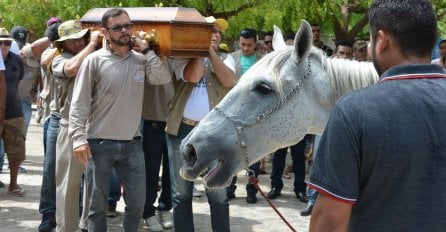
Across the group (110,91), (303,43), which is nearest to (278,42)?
(303,43)

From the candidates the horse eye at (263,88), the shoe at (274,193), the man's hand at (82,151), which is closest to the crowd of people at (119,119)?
the man's hand at (82,151)

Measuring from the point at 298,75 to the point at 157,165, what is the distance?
3746 millimetres

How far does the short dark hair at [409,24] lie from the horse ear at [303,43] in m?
0.88

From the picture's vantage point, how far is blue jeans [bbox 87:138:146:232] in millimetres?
5102

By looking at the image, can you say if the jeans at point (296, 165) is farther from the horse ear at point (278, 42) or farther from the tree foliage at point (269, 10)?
the horse ear at point (278, 42)

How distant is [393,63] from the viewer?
2.02 m

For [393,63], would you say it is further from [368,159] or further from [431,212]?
[431,212]

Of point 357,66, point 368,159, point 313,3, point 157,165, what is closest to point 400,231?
point 368,159

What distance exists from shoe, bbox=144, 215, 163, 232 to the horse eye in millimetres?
3859

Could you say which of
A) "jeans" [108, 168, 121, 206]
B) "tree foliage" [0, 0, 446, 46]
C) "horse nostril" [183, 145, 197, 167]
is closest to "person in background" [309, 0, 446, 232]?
"horse nostril" [183, 145, 197, 167]

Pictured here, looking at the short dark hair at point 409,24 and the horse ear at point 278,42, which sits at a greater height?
the short dark hair at point 409,24

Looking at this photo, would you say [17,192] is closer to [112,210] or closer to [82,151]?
[112,210]

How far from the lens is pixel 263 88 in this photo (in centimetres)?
305

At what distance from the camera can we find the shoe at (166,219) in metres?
6.70
